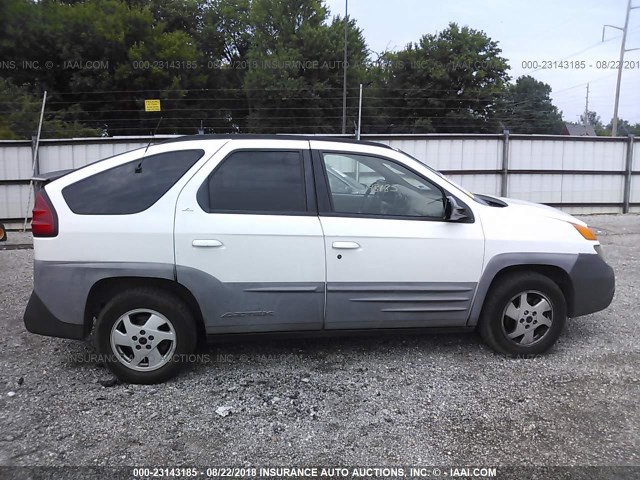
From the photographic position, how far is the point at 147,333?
380 centimetres

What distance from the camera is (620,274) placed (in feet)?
23.6

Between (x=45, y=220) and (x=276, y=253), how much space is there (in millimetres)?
1650

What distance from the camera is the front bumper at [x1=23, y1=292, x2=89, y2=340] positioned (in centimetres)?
381

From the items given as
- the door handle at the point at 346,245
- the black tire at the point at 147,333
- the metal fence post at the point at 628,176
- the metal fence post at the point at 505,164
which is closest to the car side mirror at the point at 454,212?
the door handle at the point at 346,245

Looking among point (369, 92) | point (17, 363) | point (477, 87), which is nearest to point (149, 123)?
point (369, 92)

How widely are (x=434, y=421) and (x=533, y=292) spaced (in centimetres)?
146

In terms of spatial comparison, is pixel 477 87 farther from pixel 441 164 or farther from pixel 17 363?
pixel 17 363

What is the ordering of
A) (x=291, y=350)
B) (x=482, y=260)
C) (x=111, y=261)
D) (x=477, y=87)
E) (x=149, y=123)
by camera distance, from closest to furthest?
(x=111, y=261)
(x=482, y=260)
(x=291, y=350)
(x=149, y=123)
(x=477, y=87)

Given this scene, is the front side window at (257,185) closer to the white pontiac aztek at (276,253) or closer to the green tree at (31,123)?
the white pontiac aztek at (276,253)

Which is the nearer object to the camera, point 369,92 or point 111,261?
Result: point 111,261

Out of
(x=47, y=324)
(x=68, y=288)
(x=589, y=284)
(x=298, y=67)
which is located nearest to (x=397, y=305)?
(x=589, y=284)

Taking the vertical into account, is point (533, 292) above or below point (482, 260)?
below

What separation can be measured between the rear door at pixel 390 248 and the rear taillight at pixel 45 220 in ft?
6.23

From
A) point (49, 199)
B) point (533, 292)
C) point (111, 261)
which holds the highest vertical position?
point (49, 199)
